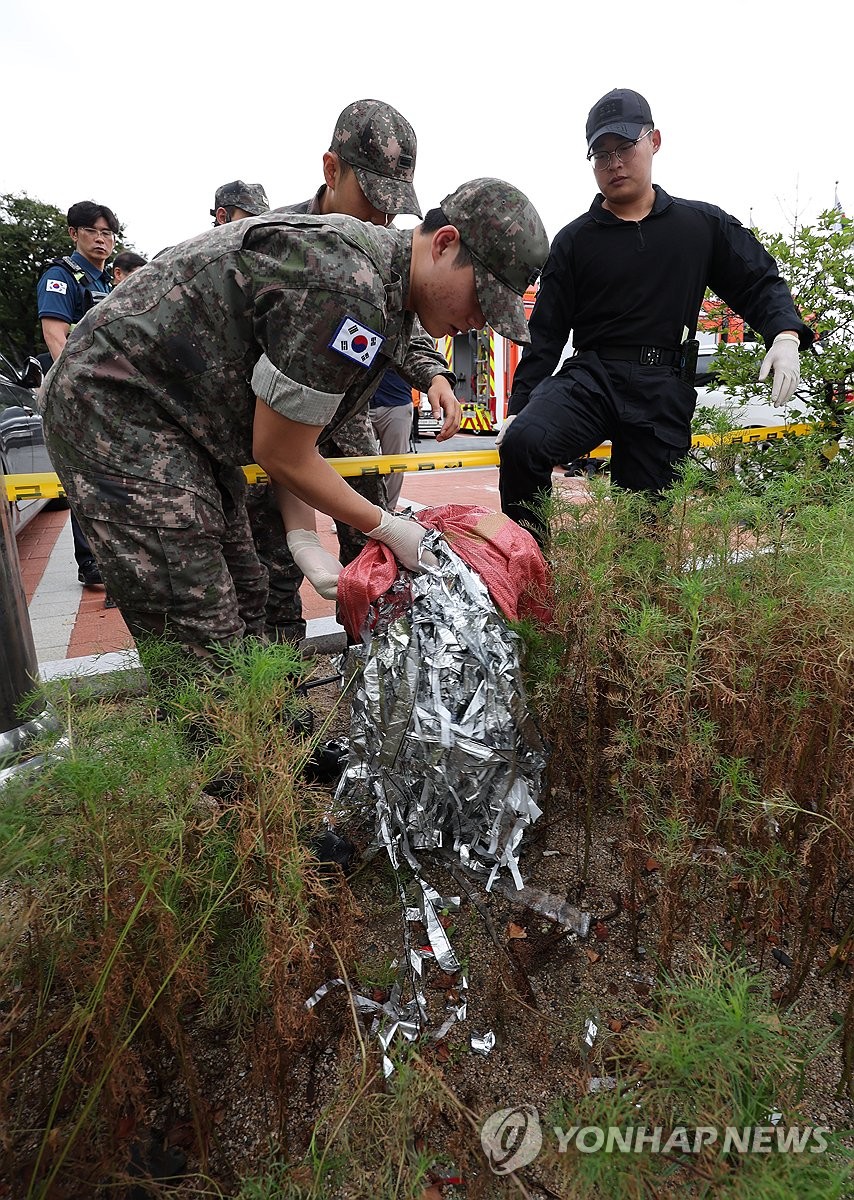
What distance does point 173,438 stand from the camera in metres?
1.88

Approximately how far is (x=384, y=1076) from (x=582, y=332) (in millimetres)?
2930

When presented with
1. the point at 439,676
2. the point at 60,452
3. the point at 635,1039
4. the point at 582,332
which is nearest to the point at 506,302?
the point at 439,676

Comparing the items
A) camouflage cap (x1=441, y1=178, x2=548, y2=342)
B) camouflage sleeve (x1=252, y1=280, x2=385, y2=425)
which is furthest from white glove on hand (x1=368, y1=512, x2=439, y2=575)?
camouflage cap (x1=441, y1=178, x2=548, y2=342)

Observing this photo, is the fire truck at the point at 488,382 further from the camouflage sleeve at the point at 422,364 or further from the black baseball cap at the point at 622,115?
the black baseball cap at the point at 622,115

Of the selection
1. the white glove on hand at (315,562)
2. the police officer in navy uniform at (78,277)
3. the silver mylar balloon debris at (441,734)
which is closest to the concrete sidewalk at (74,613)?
the police officer in navy uniform at (78,277)

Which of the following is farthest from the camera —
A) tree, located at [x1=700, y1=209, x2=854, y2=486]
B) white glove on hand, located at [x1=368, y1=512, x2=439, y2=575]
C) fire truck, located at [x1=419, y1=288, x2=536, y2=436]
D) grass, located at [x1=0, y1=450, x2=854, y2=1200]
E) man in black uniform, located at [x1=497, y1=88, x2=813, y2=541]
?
fire truck, located at [x1=419, y1=288, x2=536, y2=436]

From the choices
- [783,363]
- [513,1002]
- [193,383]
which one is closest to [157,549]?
[193,383]

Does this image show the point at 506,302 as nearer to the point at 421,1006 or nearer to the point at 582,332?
the point at 582,332

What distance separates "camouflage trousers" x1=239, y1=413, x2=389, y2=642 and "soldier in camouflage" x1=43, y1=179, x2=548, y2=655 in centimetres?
77

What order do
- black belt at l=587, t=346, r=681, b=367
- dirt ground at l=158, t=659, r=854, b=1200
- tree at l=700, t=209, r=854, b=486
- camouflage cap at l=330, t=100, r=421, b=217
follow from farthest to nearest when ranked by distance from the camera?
tree at l=700, t=209, r=854, b=486 < black belt at l=587, t=346, r=681, b=367 < camouflage cap at l=330, t=100, r=421, b=217 < dirt ground at l=158, t=659, r=854, b=1200

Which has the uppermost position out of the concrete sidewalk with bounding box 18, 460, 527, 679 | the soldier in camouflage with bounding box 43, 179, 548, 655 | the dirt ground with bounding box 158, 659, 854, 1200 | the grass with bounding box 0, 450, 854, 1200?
the soldier in camouflage with bounding box 43, 179, 548, 655

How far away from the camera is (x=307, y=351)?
1.58 meters

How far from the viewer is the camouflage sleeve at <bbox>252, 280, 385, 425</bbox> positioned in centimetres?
157

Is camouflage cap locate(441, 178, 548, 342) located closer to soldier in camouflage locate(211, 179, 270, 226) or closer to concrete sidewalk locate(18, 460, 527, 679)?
concrete sidewalk locate(18, 460, 527, 679)
